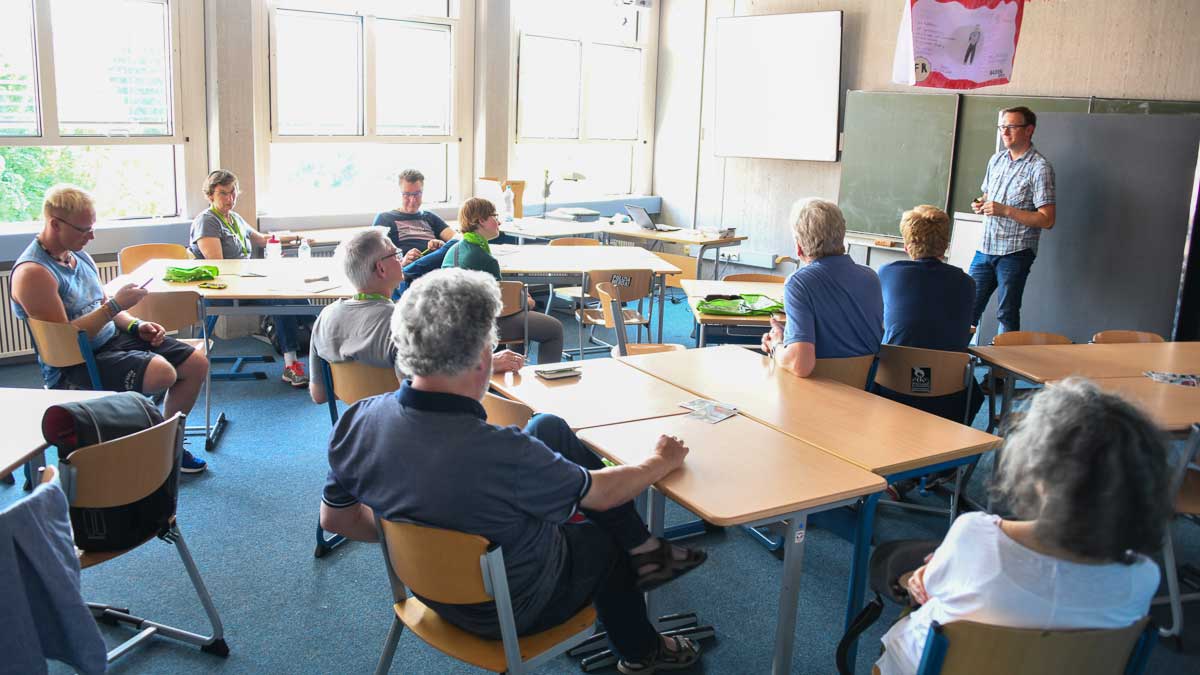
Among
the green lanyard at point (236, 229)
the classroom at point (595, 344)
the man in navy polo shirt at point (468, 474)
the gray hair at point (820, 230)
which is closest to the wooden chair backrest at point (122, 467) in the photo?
the classroom at point (595, 344)

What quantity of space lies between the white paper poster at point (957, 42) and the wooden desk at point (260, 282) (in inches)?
142

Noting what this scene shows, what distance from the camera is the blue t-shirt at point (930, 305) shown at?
146 inches

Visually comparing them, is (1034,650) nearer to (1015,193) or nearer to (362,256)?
(362,256)

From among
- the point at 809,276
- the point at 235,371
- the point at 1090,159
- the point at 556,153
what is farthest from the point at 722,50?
the point at 809,276

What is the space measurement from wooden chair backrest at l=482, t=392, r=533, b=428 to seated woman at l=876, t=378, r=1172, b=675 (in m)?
1.18

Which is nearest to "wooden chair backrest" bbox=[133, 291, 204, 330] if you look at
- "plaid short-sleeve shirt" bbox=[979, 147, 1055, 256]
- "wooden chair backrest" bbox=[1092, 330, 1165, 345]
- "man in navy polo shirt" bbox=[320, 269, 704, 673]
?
"man in navy polo shirt" bbox=[320, 269, 704, 673]

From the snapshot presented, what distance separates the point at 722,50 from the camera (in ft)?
27.7

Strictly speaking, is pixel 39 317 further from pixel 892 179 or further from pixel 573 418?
pixel 892 179

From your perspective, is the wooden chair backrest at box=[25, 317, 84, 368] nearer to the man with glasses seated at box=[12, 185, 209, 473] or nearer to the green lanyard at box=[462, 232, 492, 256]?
the man with glasses seated at box=[12, 185, 209, 473]

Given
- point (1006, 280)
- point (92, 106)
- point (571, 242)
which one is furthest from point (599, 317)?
point (92, 106)

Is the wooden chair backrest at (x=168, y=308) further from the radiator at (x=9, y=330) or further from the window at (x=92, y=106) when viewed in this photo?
the window at (x=92, y=106)

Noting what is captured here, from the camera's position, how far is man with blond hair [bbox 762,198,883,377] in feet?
10.7

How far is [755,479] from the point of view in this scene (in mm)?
2271

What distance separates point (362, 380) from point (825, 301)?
5.35 ft
